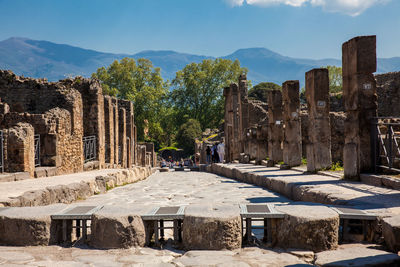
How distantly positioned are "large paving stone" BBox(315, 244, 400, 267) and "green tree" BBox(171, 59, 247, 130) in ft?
210

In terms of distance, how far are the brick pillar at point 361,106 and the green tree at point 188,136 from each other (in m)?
50.1

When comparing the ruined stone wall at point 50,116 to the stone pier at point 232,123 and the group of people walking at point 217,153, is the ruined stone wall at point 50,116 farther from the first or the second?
the group of people walking at point 217,153

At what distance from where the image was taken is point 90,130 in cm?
1997

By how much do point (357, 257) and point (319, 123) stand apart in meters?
7.72

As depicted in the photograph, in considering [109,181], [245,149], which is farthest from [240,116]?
[109,181]

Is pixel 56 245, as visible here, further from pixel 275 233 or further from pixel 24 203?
pixel 275 233

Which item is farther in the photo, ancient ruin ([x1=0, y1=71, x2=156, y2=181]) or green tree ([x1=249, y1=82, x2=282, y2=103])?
green tree ([x1=249, y1=82, x2=282, y2=103])

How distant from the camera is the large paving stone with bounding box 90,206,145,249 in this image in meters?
4.39

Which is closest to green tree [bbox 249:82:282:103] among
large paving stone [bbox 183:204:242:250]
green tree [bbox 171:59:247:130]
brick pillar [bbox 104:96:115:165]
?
green tree [bbox 171:59:247:130]

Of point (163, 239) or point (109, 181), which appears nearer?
point (163, 239)

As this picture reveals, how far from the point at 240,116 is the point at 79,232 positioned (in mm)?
21013

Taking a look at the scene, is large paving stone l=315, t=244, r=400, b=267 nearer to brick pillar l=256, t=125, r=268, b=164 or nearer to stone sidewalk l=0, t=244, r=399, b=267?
stone sidewalk l=0, t=244, r=399, b=267

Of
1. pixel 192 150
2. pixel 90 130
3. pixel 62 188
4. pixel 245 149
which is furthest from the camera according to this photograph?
pixel 192 150

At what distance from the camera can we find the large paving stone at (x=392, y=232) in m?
3.84
